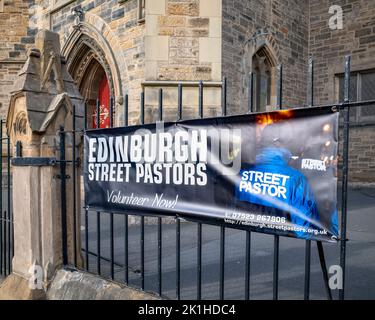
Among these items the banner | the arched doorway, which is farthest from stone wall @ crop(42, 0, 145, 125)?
the banner

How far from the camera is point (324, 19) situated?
11266 mm

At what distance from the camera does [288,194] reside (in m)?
2.11

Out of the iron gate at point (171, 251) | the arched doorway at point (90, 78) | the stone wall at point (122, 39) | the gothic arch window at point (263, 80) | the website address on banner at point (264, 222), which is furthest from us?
the arched doorway at point (90, 78)

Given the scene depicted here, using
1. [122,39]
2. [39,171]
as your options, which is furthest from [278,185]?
[122,39]

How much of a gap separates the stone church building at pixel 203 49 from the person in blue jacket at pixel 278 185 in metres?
4.95

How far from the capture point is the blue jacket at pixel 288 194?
80.0 inches

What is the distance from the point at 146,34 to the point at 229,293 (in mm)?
5527

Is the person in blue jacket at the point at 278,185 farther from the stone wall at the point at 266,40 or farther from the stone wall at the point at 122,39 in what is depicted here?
the stone wall at the point at 122,39

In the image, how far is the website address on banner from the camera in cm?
208

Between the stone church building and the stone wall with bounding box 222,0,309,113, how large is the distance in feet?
0.08

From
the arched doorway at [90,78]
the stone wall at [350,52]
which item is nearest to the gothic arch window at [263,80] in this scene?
the stone wall at [350,52]

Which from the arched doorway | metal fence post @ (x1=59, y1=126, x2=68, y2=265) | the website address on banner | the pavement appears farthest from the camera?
the arched doorway

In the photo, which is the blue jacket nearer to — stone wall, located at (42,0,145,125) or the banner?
the banner

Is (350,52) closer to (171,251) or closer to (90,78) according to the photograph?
(90,78)
